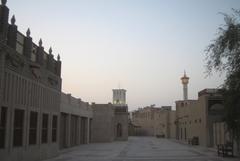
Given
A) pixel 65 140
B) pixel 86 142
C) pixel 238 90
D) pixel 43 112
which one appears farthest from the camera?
pixel 86 142

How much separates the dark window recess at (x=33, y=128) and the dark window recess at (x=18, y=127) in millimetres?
1769

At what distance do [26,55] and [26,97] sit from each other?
265 centimetres

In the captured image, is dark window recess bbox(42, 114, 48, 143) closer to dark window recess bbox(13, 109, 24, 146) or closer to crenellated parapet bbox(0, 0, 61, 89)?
crenellated parapet bbox(0, 0, 61, 89)

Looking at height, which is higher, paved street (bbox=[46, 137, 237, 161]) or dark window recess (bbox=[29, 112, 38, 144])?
dark window recess (bbox=[29, 112, 38, 144])

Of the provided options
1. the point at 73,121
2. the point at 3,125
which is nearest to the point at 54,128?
the point at 3,125

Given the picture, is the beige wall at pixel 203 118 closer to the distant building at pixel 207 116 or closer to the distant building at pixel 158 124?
the distant building at pixel 207 116

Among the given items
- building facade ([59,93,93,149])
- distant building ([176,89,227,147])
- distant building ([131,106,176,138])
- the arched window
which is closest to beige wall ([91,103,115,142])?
building facade ([59,93,93,149])

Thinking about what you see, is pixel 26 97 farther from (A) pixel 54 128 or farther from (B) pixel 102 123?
(B) pixel 102 123

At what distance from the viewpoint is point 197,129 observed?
184ft

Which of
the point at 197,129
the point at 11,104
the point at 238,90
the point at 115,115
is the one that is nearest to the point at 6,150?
the point at 11,104

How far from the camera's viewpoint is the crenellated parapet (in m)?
21.9

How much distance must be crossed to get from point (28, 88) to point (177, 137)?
61.9 m

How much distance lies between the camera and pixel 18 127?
24531mm

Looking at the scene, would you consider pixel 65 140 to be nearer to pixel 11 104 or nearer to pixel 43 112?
pixel 43 112
